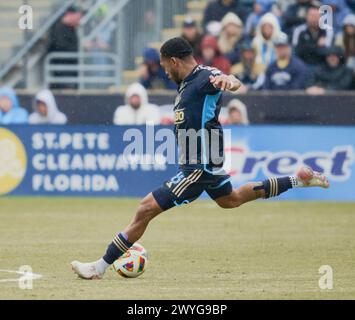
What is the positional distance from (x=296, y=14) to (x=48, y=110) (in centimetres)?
546

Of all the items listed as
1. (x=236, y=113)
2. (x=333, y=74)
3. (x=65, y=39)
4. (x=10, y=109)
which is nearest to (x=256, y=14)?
(x=333, y=74)

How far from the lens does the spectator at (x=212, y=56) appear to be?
22406 millimetres

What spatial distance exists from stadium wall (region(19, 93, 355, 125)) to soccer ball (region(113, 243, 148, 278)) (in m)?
9.82

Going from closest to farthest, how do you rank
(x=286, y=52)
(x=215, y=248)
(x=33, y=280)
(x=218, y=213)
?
1. (x=33, y=280)
2. (x=215, y=248)
3. (x=218, y=213)
4. (x=286, y=52)

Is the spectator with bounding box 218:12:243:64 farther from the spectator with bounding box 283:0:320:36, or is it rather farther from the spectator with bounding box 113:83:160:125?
the spectator with bounding box 113:83:160:125

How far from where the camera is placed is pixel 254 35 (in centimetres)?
2259

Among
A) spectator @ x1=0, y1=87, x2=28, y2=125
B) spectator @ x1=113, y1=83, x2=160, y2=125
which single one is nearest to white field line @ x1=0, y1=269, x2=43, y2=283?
spectator @ x1=113, y1=83, x2=160, y2=125

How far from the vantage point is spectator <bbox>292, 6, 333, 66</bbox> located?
21.9 meters

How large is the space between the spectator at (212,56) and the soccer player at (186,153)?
11.3 m

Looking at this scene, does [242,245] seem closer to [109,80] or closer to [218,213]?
[218,213]

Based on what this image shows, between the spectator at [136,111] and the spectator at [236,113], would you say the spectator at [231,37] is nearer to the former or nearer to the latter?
the spectator at [236,113]
